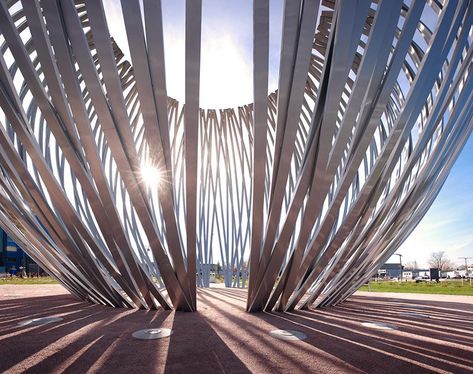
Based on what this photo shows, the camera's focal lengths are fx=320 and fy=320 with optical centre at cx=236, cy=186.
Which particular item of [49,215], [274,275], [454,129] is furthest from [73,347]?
[454,129]

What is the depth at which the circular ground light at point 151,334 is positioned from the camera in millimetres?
6344

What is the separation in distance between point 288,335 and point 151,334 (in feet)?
9.27

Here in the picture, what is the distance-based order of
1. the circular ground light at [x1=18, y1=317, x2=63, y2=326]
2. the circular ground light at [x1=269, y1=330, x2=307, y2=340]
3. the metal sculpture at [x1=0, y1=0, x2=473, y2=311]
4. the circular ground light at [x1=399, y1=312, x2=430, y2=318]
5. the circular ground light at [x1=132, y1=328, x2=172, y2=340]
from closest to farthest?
the metal sculpture at [x1=0, y1=0, x2=473, y2=311], the circular ground light at [x1=132, y1=328, x2=172, y2=340], the circular ground light at [x1=269, y1=330, x2=307, y2=340], the circular ground light at [x1=18, y1=317, x2=63, y2=326], the circular ground light at [x1=399, y1=312, x2=430, y2=318]

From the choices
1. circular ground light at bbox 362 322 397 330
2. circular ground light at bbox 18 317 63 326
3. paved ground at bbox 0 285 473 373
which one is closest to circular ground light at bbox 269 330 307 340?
paved ground at bbox 0 285 473 373

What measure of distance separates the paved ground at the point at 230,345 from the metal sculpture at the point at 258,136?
122 cm

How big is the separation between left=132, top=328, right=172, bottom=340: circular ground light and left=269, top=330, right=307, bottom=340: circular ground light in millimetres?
2213

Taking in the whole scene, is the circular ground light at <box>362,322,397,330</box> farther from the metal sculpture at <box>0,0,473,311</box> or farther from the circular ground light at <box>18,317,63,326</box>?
the circular ground light at <box>18,317,63,326</box>

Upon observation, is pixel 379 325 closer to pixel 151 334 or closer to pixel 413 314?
pixel 413 314

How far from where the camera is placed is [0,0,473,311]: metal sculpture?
5.68m

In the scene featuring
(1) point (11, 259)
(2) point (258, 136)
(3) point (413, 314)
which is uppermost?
(2) point (258, 136)

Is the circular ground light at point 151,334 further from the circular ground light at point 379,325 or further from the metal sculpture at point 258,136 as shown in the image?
the circular ground light at point 379,325

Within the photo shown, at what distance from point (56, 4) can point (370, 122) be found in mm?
6211

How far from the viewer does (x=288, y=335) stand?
6.65 m

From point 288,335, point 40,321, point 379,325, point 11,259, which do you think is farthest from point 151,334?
point 11,259
